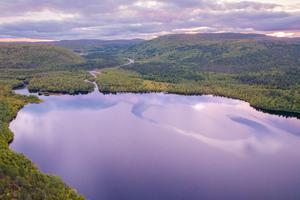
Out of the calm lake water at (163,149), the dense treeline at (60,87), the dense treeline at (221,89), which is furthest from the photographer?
the dense treeline at (60,87)

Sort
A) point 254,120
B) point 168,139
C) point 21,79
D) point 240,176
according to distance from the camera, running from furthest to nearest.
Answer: point 21,79 → point 254,120 → point 168,139 → point 240,176

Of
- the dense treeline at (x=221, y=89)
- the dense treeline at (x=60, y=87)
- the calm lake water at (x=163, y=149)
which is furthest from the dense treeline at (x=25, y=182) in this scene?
the dense treeline at (x=221, y=89)

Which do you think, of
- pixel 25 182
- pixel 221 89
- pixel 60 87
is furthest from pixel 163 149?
pixel 60 87

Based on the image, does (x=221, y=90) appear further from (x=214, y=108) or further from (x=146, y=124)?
(x=146, y=124)

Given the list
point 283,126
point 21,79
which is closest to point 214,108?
point 283,126

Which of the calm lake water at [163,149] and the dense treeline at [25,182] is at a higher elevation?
the dense treeline at [25,182]

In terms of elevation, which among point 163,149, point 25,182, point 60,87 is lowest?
point 60,87

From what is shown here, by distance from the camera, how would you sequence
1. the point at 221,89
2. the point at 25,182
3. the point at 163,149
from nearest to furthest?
the point at 25,182
the point at 163,149
the point at 221,89

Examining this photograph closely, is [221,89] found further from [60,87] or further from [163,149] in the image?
[163,149]

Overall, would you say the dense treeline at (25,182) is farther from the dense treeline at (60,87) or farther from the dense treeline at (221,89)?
the dense treeline at (221,89)
